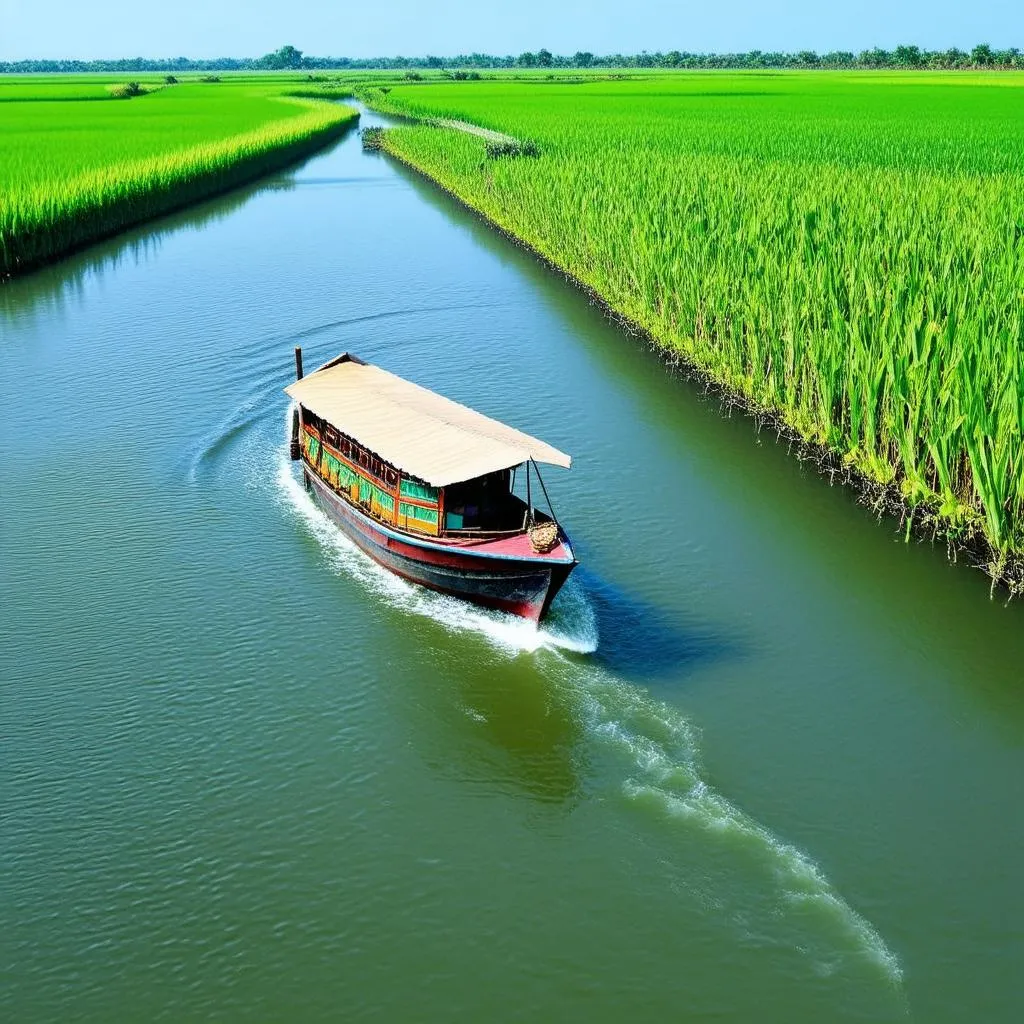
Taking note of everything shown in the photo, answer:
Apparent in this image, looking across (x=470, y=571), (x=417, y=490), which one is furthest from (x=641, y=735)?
(x=417, y=490)

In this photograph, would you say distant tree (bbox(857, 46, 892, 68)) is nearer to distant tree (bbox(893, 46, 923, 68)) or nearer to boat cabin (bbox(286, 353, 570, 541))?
distant tree (bbox(893, 46, 923, 68))

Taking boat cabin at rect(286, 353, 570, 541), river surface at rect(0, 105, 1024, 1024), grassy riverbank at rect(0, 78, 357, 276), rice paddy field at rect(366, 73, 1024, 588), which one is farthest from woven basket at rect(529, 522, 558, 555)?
grassy riverbank at rect(0, 78, 357, 276)

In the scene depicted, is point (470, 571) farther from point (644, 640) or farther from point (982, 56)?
point (982, 56)

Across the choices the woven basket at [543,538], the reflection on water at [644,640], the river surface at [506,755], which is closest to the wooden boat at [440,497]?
the woven basket at [543,538]

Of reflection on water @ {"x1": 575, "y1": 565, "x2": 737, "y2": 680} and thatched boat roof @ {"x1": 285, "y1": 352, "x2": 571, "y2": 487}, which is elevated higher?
thatched boat roof @ {"x1": 285, "y1": 352, "x2": 571, "y2": 487}

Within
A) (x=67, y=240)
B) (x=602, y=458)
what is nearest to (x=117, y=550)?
(x=602, y=458)

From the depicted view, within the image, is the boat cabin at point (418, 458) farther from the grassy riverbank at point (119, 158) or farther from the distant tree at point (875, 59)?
the distant tree at point (875, 59)
